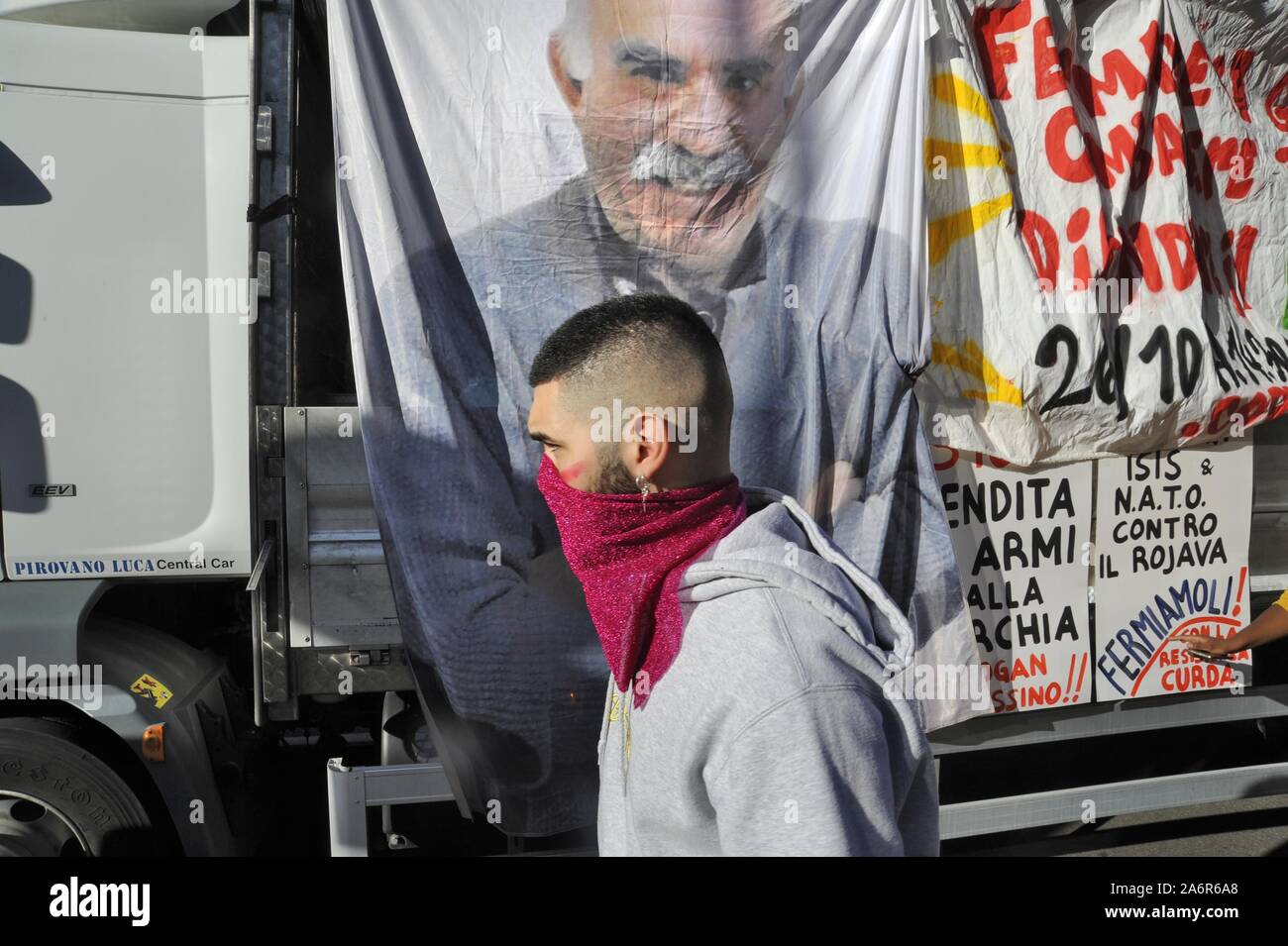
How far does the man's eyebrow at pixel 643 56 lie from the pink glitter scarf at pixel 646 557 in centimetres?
147

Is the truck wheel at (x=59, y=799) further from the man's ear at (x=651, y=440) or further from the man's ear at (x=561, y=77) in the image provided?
the man's ear at (x=561, y=77)

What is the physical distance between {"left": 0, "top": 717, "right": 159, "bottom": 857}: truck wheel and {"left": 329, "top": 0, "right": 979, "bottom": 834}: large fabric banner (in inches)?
38.8

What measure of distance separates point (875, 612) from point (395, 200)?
175 centimetres

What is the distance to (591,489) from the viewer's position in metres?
1.87

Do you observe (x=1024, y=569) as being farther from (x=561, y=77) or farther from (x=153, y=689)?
(x=153, y=689)

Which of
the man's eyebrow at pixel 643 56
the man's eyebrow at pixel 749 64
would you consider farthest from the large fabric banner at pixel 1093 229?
the man's eyebrow at pixel 643 56

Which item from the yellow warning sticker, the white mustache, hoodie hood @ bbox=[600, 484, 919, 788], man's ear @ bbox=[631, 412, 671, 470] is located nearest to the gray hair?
the white mustache

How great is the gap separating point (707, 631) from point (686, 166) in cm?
161

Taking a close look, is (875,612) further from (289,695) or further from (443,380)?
(289,695)

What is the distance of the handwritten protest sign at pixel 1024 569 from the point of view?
9.61 ft

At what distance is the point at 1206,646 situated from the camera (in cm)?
321

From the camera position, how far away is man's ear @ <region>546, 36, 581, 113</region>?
258cm

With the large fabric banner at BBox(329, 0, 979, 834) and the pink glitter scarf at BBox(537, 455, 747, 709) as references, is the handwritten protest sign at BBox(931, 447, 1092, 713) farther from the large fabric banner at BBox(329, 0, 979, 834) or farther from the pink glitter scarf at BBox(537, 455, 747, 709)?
the pink glitter scarf at BBox(537, 455, 747, 709)

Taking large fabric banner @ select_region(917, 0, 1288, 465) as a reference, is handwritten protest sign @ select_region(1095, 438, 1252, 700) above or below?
below
